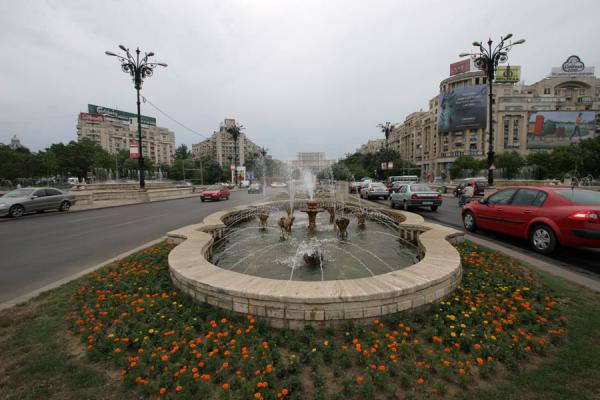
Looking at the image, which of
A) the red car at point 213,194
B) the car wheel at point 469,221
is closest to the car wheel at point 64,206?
the red car at point 213,194

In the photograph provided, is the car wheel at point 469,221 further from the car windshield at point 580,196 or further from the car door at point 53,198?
the car door at point 53,198

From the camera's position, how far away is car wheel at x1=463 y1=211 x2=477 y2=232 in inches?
374

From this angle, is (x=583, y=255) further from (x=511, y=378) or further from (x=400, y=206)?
(x=400, y=206)

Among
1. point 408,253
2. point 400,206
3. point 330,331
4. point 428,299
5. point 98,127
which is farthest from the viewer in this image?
point 98,127

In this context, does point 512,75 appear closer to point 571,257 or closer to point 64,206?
point 571,257

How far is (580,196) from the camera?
6.43 m

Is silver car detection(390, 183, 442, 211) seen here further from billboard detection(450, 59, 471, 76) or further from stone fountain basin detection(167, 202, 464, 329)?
billboard detection(450, 59, 471, 76)

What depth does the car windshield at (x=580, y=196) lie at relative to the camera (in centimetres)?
625

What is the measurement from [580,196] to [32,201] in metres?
24.6

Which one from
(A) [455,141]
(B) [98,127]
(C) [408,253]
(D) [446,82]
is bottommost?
(C) [408,253]

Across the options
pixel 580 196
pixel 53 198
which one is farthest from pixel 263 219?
pixel 53 198

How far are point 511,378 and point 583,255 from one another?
6.36m

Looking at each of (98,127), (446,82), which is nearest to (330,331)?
(446,82)

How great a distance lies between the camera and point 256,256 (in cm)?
699
